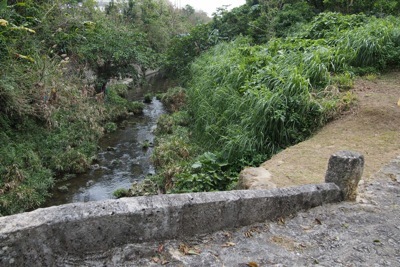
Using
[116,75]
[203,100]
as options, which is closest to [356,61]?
[203,100]

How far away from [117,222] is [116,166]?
8768mm

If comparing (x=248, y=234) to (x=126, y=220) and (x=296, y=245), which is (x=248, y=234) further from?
(x=126, y=220)

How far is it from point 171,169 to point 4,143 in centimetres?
481

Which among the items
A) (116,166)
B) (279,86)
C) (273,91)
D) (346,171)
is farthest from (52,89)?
(346,171)

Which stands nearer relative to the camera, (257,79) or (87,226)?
(87,226)

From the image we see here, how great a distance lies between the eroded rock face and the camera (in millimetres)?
4414

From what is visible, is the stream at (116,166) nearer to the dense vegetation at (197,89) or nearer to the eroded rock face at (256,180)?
the dense vegetation at (197,89)

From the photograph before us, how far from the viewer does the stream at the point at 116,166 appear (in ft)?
28.9

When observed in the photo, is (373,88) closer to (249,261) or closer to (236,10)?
(249,261)

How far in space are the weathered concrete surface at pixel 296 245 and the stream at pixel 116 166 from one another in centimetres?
643

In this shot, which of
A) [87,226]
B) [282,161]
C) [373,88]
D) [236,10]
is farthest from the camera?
[236,10]

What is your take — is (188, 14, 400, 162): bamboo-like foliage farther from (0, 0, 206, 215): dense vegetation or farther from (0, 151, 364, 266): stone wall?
(0, 0, 206, 215): dense vegetation

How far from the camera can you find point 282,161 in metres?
5.30

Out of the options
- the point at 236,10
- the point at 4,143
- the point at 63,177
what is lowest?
the point at 63,177
